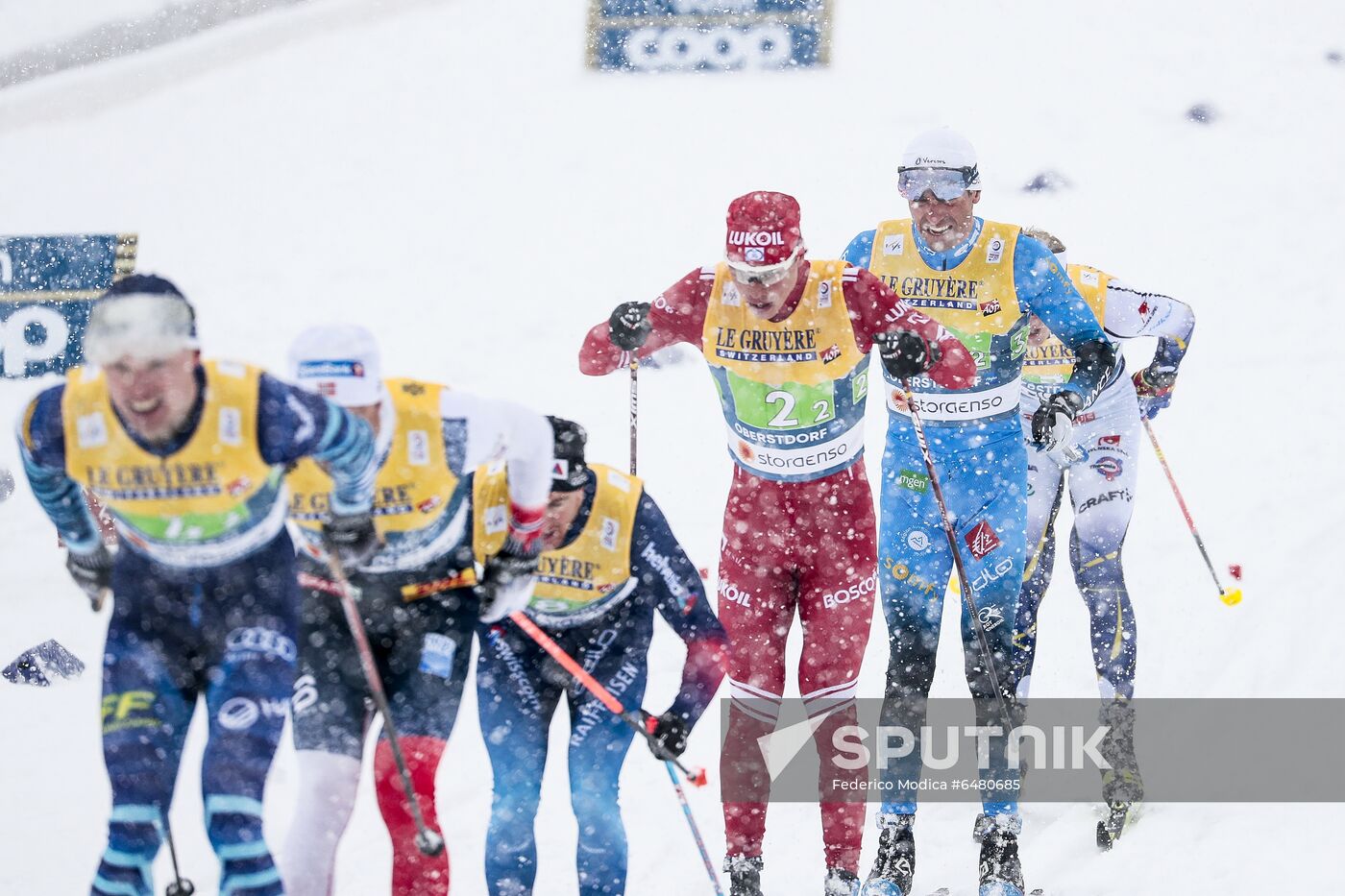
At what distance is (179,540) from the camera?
3.93m

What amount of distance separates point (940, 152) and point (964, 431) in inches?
43.2

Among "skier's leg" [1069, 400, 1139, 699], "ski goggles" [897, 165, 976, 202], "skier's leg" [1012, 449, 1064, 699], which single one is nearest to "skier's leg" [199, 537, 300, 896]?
"ski goggles" [897, 165, 976, 202]

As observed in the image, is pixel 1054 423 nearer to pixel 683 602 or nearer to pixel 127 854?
pixel 683 602

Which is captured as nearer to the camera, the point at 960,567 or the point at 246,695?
the point at 246,695

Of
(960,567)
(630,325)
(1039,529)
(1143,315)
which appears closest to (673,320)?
(630,325)

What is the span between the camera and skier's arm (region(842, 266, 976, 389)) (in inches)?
198

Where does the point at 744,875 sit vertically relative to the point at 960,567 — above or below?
below

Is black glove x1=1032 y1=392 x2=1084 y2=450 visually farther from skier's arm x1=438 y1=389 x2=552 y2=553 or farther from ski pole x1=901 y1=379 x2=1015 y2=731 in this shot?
skier's arm x1=438 y1=389 x2=552 y2=553

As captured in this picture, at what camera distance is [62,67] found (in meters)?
15.3

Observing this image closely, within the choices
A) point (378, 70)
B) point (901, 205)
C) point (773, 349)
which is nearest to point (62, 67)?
point (378, 70)

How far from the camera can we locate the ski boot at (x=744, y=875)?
497cm

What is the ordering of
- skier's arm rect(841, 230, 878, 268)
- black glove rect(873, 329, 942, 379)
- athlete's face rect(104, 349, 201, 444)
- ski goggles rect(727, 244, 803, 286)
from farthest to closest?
1. skier's arm rect(841, 230, 878, 268)
2. black glove rect(873, 329, 942, 379)
3. ski goggles rect(727, 244, 803, 286)
4. athlete's face rect(104, 349, 201, 444)

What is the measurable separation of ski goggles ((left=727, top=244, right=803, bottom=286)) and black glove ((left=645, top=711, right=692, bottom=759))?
149 cm

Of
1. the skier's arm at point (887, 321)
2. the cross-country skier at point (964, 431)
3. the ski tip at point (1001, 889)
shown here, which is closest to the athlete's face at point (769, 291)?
the skier's arm at point (887, 321)
